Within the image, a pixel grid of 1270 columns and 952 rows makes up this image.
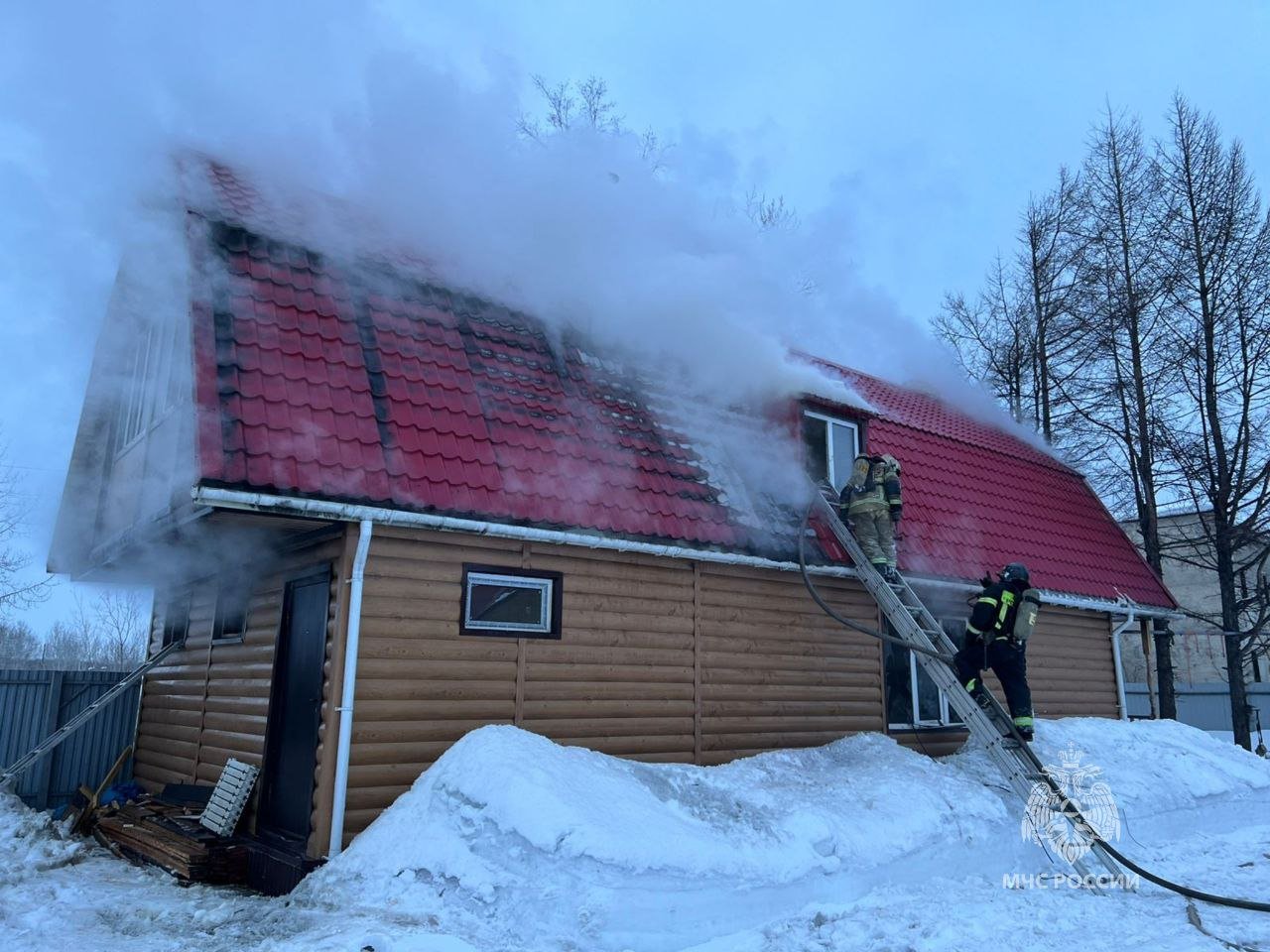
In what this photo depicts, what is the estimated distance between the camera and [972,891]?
6.84 meters

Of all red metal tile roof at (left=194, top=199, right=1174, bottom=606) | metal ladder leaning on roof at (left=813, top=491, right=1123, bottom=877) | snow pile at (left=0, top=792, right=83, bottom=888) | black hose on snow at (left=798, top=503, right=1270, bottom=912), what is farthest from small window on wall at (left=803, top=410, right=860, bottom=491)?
snow pile at (left=0, top=792, right=83, bottom=888)

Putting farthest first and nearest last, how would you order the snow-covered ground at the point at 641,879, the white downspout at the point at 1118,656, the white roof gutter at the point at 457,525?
1. the white downspout at the point at 1118,656
2. the white roof gutter at the point at 457,525
3. the snow-covered ground at the point at 641,879

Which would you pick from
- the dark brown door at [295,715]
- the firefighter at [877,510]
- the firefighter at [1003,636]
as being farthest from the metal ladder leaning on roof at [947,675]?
the dark brown door at [295,715]

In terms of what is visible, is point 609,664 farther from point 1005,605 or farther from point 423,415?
point 1005,605

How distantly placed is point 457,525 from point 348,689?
1.39m

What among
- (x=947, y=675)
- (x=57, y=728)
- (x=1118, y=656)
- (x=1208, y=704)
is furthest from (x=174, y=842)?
(x=1208, y=704)

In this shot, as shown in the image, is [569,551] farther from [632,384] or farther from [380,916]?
[380,916]

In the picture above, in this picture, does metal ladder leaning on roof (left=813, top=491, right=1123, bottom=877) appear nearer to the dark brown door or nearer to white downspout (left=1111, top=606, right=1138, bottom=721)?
the dark brown door

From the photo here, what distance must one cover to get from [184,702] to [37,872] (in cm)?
257

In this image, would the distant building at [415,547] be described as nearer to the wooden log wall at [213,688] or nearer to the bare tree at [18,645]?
the wooden log wall at [213,688]

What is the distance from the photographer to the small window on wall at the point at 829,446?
1070 centimetres

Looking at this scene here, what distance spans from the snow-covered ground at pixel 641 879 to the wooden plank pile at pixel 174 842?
20 centimetres

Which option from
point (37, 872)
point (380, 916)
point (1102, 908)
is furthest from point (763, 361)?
point (37, 872)

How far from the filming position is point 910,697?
10367 mm
